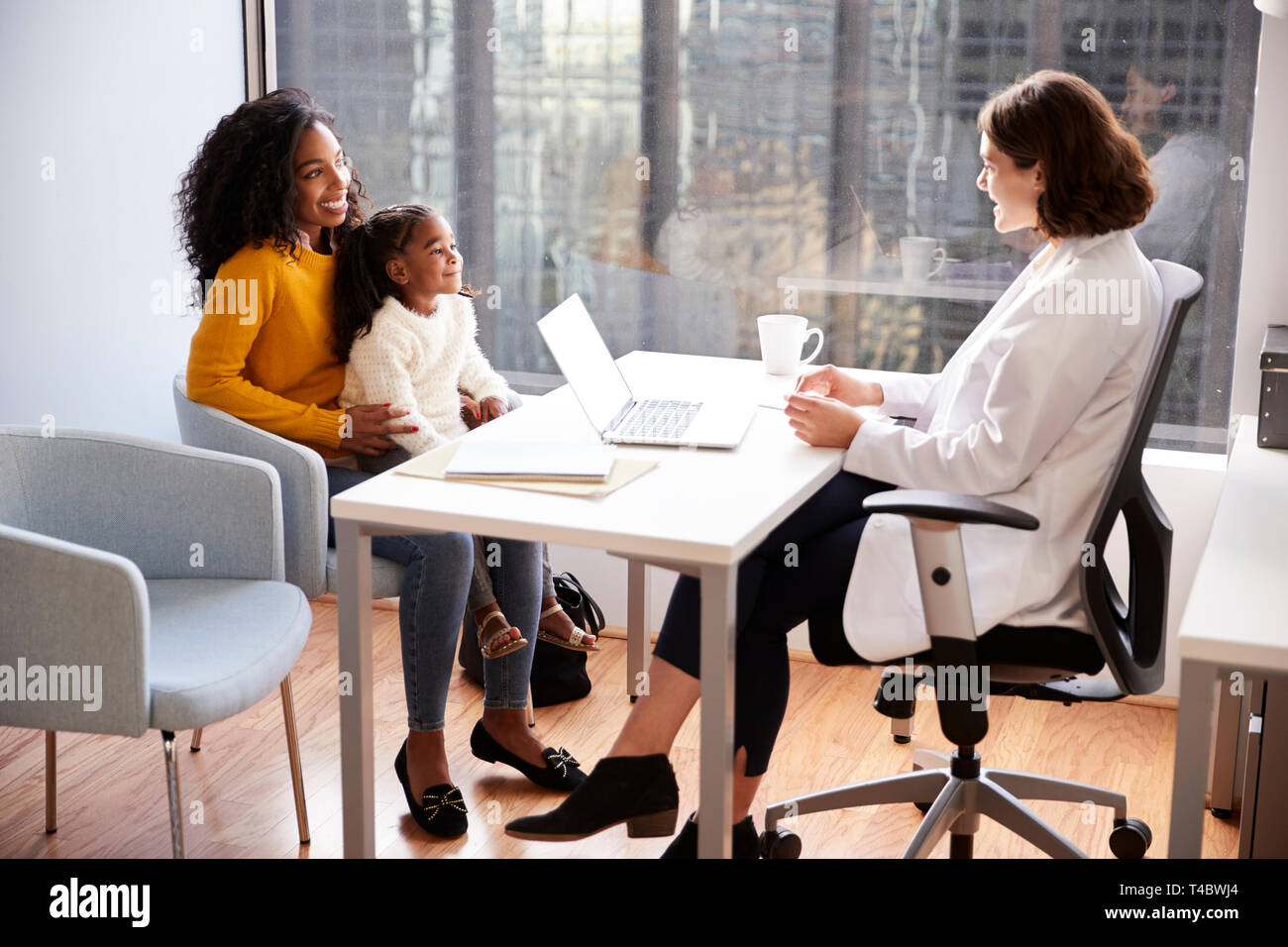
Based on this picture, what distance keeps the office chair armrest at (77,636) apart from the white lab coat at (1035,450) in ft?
3.28

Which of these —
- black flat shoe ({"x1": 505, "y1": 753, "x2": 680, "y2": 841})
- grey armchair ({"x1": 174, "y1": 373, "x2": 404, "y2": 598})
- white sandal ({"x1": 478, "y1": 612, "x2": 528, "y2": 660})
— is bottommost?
black flat shoe ({"x1": 505, "y1": 753, "x2": 680, "y2": 841})

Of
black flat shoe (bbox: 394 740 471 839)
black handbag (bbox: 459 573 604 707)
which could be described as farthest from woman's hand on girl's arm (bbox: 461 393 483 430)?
black flat shoe (bbox: 394 740 471 839)

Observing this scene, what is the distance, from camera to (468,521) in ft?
5.93

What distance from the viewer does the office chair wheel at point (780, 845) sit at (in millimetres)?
2252

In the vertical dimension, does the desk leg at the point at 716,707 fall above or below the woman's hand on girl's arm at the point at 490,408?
below

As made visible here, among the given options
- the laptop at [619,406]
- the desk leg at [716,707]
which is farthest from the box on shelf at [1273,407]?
the desk leg at [716,707]

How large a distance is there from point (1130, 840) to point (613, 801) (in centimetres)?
86

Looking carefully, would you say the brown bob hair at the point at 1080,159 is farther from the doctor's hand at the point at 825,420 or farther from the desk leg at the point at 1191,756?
the desk leg at the point at 1191,756

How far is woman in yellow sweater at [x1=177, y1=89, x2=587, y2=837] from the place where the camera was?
2381 millimetres

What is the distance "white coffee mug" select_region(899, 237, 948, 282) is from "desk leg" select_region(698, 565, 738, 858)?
1532 millimetres
